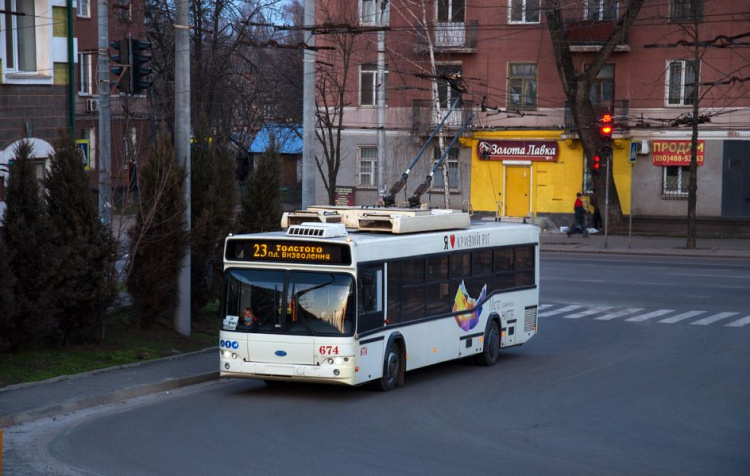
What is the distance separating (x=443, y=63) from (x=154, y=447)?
1528 inches

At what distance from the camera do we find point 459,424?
42.1ft

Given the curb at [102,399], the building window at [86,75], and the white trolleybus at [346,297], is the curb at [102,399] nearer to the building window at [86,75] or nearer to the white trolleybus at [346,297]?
the white trolleybus at [346,297]

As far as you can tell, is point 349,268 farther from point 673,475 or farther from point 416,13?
point 416,13

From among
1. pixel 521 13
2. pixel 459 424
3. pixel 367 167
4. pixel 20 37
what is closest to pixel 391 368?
pixel 459 424

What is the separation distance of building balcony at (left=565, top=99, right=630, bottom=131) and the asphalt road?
2711 cm

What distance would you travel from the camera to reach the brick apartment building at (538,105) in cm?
4478

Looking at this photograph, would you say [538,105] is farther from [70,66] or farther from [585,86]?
[70,66]

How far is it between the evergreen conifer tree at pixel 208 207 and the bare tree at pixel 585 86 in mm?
26852

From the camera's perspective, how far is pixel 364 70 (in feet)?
161

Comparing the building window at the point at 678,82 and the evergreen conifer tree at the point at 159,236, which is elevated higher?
the building window at the point at 678,82

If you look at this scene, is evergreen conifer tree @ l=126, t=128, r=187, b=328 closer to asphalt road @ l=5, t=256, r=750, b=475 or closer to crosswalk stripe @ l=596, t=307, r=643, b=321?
asphalt road @ l=5, t=256, r=750, b=475

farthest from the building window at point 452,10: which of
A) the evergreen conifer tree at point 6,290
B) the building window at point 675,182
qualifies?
the evergreen conifer tree at point 6,290

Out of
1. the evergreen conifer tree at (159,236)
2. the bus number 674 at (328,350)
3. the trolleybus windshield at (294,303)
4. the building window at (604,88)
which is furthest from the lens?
the building window at (604,88)

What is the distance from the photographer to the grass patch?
49.0ft
